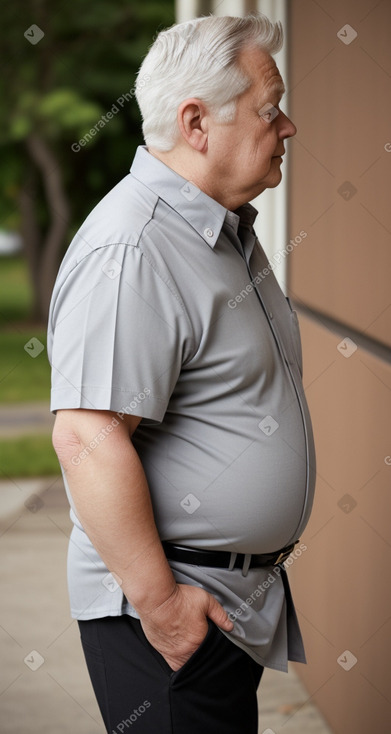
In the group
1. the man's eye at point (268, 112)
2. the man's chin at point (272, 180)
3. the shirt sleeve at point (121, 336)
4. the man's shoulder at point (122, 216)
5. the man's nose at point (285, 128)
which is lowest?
the shirt sleeve at point (121, 336)

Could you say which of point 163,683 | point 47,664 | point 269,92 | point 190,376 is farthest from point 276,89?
point 47,664

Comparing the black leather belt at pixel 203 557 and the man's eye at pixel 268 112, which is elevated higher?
the man's eye at pixel 268 112

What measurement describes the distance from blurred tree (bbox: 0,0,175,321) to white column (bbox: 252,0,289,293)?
1030 cm

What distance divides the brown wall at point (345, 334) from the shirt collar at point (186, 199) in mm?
902

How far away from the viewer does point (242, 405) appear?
191 centimetres

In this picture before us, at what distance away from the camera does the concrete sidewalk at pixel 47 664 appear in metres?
3.69

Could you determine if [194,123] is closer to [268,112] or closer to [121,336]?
[268,112]

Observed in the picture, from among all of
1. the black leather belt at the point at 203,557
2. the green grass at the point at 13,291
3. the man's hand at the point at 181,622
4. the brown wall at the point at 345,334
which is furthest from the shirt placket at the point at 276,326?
the green grass at the point at 13,291

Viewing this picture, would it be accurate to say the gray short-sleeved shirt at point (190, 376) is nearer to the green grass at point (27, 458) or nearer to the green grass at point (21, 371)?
the green grass at point (27, 458)

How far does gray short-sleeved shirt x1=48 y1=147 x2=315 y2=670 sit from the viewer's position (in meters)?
1.78

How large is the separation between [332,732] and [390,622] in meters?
0.93

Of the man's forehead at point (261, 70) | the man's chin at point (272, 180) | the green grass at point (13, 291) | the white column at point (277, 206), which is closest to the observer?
the man's forehead at point (261, 70)

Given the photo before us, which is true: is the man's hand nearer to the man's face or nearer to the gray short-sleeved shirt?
the gray short-sleeved shirt

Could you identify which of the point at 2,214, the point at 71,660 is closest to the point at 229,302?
the point at 71,660
